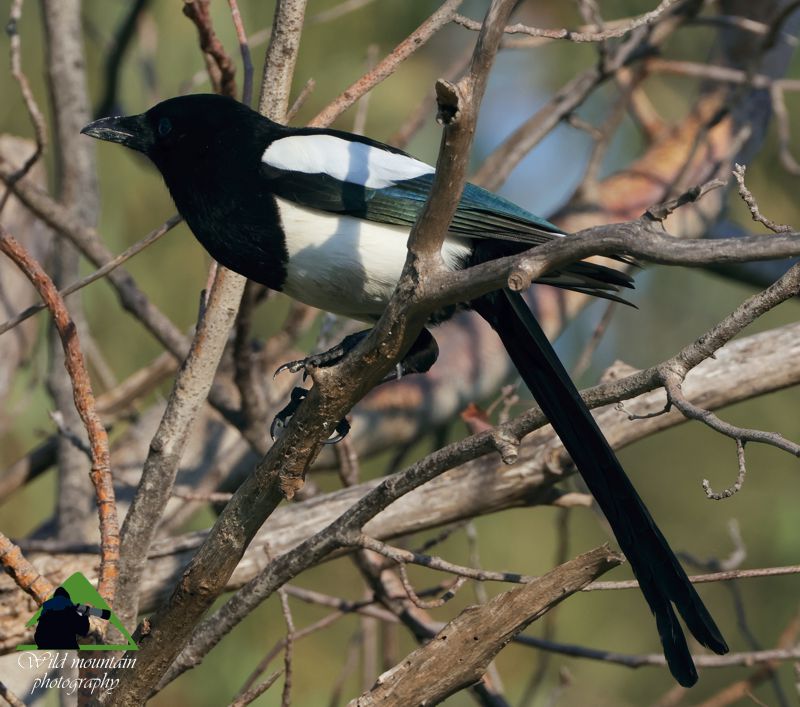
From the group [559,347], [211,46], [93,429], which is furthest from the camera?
[559,347]

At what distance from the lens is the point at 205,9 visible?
257 centimetres

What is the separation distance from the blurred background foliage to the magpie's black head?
1.74 metres

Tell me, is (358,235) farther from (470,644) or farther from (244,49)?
(470,644)

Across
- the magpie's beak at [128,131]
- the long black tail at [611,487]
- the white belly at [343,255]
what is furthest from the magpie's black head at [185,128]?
the long black tail at [611,487]

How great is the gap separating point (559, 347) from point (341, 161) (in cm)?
414

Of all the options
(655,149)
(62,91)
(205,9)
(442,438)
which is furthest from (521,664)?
(205,9)

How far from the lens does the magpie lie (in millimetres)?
2195

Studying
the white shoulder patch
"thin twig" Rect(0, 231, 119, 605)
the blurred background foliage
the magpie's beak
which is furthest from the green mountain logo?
the blurred background foliage

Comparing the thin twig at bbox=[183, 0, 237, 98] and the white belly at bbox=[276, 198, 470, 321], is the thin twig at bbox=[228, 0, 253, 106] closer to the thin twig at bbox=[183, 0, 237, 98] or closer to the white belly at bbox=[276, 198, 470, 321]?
the thin twig at bbox=[183, 0, 237, 98]

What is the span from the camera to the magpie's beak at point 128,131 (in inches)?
106

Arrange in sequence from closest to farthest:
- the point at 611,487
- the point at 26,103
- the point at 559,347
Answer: the point at 611,487 < the point at 26,103 < the point at 559,347

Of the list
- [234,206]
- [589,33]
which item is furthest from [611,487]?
[234,206]

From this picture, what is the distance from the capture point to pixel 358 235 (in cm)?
240

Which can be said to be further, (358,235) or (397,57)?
(397,57)
